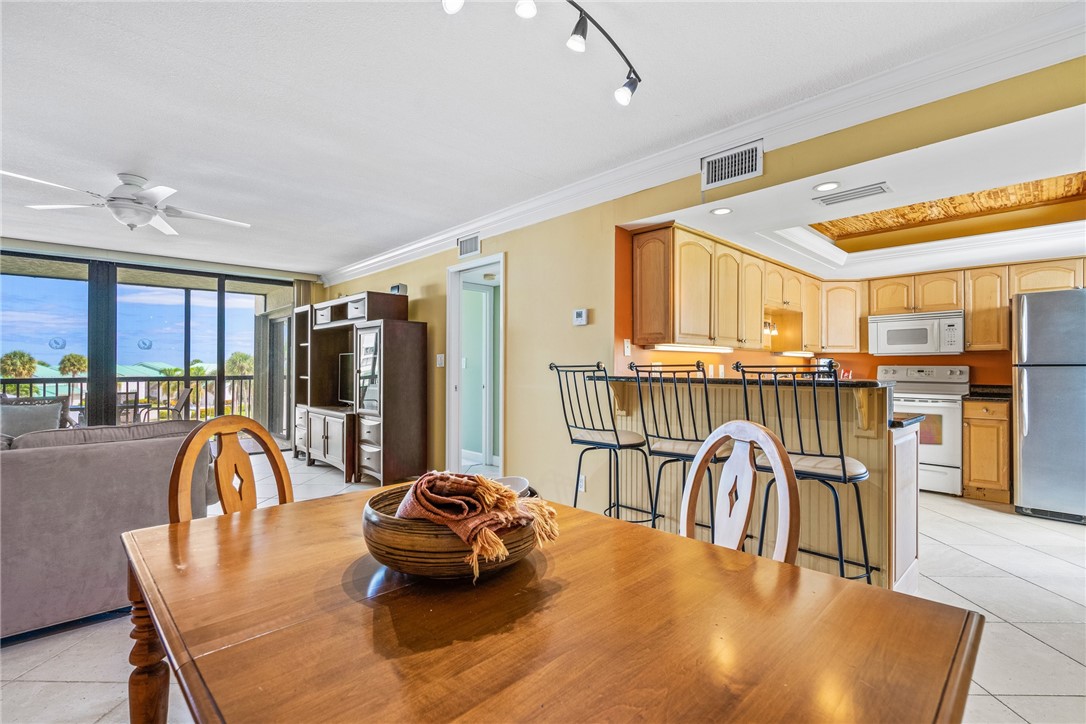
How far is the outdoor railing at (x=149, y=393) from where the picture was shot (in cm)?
545

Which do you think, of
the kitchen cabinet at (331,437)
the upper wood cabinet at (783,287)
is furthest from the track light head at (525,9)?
the kitchen cabinet at (331,437)

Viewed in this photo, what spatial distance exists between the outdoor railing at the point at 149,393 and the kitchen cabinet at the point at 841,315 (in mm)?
6576

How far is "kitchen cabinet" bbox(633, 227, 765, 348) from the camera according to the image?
3312 mm

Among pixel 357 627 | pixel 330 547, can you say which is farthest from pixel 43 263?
pixel 357 627

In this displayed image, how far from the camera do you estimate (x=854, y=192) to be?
273cm

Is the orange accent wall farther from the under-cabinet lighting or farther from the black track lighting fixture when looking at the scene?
the black track lighting fixture

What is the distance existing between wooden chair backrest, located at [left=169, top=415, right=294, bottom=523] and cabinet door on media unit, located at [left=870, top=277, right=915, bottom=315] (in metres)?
5.74

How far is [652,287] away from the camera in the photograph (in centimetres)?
340

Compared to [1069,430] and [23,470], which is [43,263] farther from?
[1069,430]

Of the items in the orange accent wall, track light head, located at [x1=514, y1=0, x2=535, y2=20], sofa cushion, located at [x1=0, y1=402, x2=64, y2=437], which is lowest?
sofa cushion, located at [x1=0, y1=402, x2=64, y2=437]

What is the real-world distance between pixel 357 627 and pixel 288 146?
9.92 feet

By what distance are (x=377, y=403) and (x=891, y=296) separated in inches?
206

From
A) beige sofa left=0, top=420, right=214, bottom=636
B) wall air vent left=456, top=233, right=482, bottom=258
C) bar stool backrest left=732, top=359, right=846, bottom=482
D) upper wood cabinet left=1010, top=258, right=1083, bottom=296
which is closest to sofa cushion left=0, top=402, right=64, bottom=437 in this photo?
beige sofa left=0, top=420, right=214, bottom=636

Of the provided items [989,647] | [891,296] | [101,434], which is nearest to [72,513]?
[101,434]
